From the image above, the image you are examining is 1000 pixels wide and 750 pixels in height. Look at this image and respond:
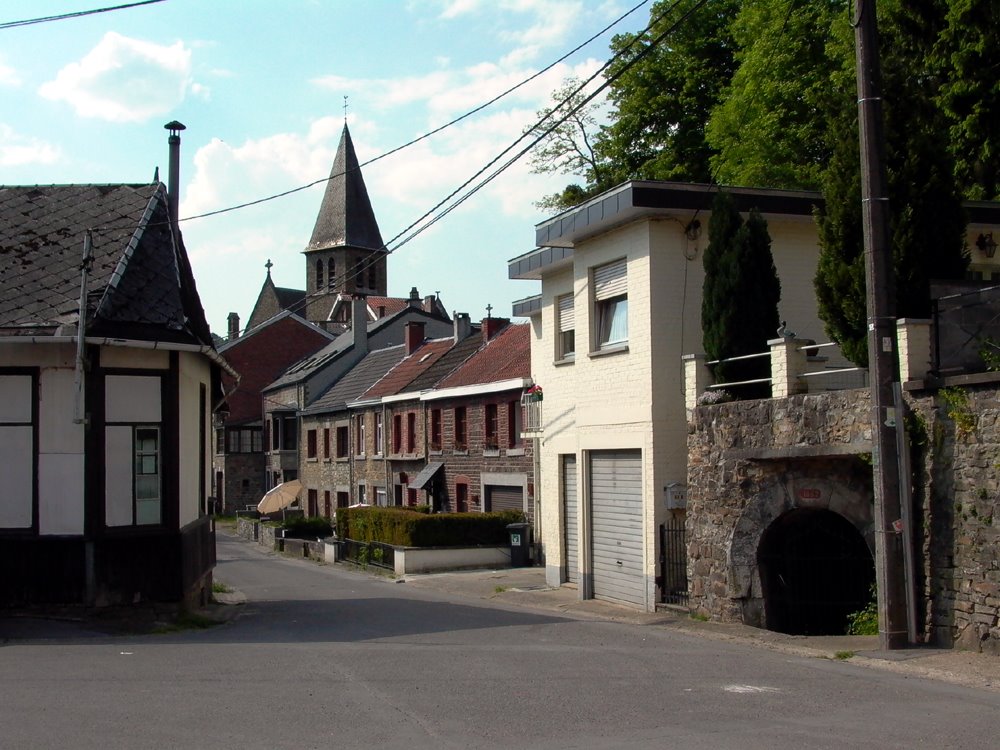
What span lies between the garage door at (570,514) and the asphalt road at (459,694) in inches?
264

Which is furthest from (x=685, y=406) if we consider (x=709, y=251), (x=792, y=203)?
(x=792, y=203)

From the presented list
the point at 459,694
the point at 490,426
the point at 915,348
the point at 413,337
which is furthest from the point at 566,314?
the point at 413,337

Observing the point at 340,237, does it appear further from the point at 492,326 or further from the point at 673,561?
the point at 673,561

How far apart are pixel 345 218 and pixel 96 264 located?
89.3m

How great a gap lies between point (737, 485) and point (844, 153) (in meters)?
4.79

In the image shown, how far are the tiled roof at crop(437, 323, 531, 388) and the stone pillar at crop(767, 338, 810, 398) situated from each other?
16.6 metres

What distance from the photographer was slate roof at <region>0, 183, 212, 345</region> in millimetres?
15688

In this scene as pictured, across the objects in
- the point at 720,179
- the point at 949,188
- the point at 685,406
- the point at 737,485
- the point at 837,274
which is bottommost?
the point at 737,485

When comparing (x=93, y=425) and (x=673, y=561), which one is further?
(x=673, y=561)

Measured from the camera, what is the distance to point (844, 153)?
50.1 feet

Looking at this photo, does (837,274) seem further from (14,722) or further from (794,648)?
(14,722)

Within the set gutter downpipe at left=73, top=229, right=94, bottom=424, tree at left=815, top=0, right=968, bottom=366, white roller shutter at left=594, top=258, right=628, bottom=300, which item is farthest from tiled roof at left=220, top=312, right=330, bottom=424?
tree at left=815, top=0, right=968, bottom=366

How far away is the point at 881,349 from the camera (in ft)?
42.4

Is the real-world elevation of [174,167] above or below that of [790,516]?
above
